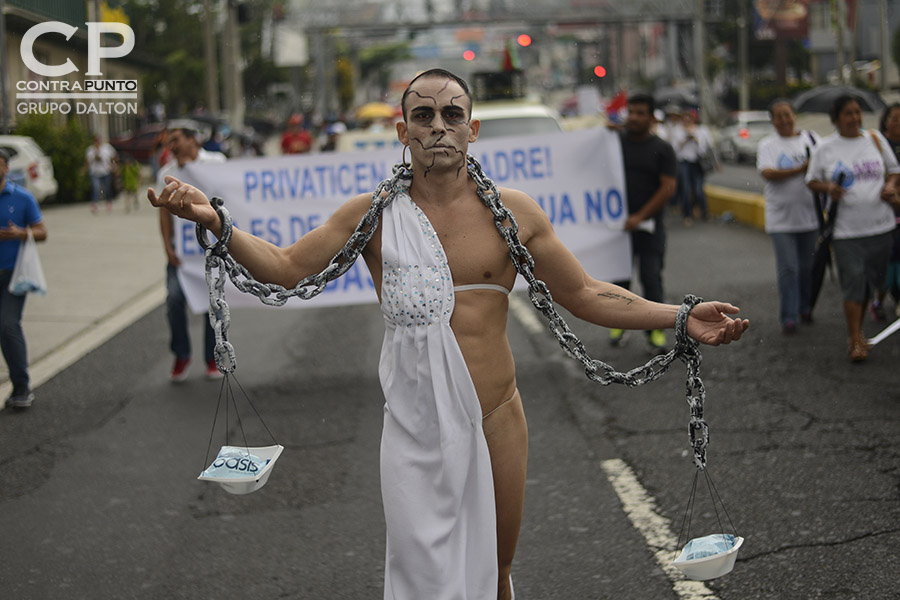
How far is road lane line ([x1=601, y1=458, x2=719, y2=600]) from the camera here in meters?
4.30

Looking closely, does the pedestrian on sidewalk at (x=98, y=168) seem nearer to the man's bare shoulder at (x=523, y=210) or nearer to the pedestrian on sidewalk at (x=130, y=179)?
the pedestrian on sidewalk at (x=130, y=179)

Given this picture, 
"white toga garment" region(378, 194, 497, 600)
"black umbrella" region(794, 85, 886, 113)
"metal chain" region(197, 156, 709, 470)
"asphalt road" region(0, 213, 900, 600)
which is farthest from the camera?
"black umbrella" region(794, 85, 886, 113)

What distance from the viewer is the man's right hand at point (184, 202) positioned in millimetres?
3178

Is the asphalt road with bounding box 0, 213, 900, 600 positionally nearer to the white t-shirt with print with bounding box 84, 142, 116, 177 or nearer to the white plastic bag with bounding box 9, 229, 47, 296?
the white plastic bag with bounding box 9, 229, 47, 296

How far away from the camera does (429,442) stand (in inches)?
126

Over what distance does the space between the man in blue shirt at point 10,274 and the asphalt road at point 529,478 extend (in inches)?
9.8

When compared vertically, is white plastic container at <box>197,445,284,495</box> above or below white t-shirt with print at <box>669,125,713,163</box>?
below

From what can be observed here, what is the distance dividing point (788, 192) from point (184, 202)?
22.6 feet

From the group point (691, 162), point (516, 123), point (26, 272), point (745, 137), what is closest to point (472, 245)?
point (26, 272)

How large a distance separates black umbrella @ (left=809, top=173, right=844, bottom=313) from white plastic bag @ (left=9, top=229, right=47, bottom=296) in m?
5.65

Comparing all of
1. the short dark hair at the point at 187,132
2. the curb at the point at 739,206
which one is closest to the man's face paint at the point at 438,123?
the short dark hair at the point at 187,132

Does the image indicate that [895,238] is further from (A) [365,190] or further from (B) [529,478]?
(B) [529,478]

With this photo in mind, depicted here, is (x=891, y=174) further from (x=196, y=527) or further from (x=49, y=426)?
(x=49, y=426)

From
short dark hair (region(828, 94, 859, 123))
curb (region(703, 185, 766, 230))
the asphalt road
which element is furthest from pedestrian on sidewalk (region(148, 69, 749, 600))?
curb (region(703, 185, 766, 230))
